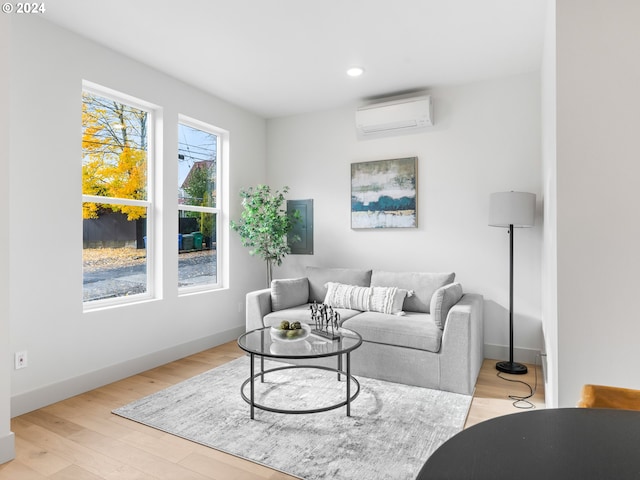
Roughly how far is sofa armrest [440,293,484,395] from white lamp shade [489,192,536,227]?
33.1 inches

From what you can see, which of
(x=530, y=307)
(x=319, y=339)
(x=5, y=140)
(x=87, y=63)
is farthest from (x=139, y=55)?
(x=530, y=307)

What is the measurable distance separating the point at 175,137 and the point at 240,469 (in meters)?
3.01

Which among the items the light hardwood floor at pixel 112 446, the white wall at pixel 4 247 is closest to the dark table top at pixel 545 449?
the light hardwood floor at pixel 112 446

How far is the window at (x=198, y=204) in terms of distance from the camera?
4.11m

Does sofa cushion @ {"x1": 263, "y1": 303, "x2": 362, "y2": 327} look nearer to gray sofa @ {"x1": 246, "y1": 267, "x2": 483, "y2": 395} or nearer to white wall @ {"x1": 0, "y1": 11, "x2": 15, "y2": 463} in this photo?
gray sofa @ {"x1": 246, "y1": 267, "x2": 483, "y2": 395}

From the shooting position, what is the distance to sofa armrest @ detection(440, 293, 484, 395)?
2973 mm

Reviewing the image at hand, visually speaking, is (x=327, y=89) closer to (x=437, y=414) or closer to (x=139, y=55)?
(x=139, y=55)

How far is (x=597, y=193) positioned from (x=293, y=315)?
2.57 metres

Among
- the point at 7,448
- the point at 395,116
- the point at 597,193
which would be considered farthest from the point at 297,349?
the point at 395,116

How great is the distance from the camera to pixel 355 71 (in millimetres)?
3643

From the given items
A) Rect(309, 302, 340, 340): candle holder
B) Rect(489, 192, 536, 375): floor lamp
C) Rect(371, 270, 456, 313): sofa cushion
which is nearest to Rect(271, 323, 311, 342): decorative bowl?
Rect(309, 302, 340, 340): candle holder

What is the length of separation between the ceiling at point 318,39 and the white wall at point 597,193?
947mm

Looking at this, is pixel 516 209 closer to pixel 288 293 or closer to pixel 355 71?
pixel 355 71

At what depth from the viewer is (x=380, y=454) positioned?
84.4 inches
